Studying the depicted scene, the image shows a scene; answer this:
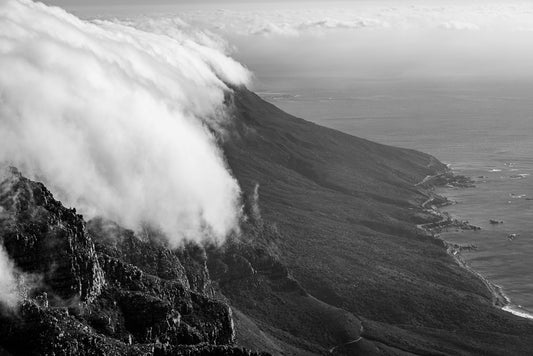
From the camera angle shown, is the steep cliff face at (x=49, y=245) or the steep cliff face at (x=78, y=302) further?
the steep cliff face at (x=49, y=245)

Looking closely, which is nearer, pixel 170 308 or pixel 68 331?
pixel 68 331

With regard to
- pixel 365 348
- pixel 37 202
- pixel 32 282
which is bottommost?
pixel 365 348

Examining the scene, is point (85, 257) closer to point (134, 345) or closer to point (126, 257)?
point (134, 345)

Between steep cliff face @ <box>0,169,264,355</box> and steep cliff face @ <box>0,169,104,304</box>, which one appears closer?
steep cliff face @ <box>0,169,264,355</box>

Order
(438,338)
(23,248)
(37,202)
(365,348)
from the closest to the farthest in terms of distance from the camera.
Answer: (23,248), (37,202), (365,348), (438,338)

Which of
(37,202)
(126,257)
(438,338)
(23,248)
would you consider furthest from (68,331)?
(438,338)

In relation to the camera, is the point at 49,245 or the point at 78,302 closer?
the point at 78,302

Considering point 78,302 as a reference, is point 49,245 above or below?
above

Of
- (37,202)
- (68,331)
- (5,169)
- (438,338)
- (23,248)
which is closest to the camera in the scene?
(68,331)
